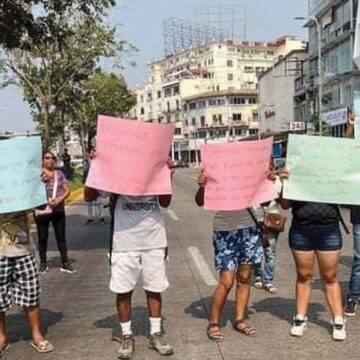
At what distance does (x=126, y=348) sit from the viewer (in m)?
5.96

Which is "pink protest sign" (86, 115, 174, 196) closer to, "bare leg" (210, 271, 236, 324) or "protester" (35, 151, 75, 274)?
"bare leg" (210, 271, 236, 324)

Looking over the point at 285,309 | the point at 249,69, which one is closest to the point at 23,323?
the point at 285,309

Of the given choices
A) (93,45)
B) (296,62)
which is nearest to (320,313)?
(93,45)

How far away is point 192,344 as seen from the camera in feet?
20.5

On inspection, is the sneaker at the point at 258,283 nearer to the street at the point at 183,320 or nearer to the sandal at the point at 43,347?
the street at the point at 183,320

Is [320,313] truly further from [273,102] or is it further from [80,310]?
[273,102]

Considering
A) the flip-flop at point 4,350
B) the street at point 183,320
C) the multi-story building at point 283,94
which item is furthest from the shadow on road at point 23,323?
the multi-story building at point 283,94

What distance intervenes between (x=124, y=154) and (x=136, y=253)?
82cm

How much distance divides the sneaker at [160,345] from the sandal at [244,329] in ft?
2.48

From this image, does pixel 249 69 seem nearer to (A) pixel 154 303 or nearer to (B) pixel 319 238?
(B) pixel 319 238

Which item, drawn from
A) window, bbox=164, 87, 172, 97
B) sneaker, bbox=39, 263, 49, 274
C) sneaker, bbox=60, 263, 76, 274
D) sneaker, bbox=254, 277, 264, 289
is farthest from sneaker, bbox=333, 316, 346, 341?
window, bbox=164, 87, 172, 97

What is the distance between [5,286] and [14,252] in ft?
0.97

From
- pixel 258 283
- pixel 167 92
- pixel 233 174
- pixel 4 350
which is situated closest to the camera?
pixel 4 350

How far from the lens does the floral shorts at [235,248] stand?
6.40m
